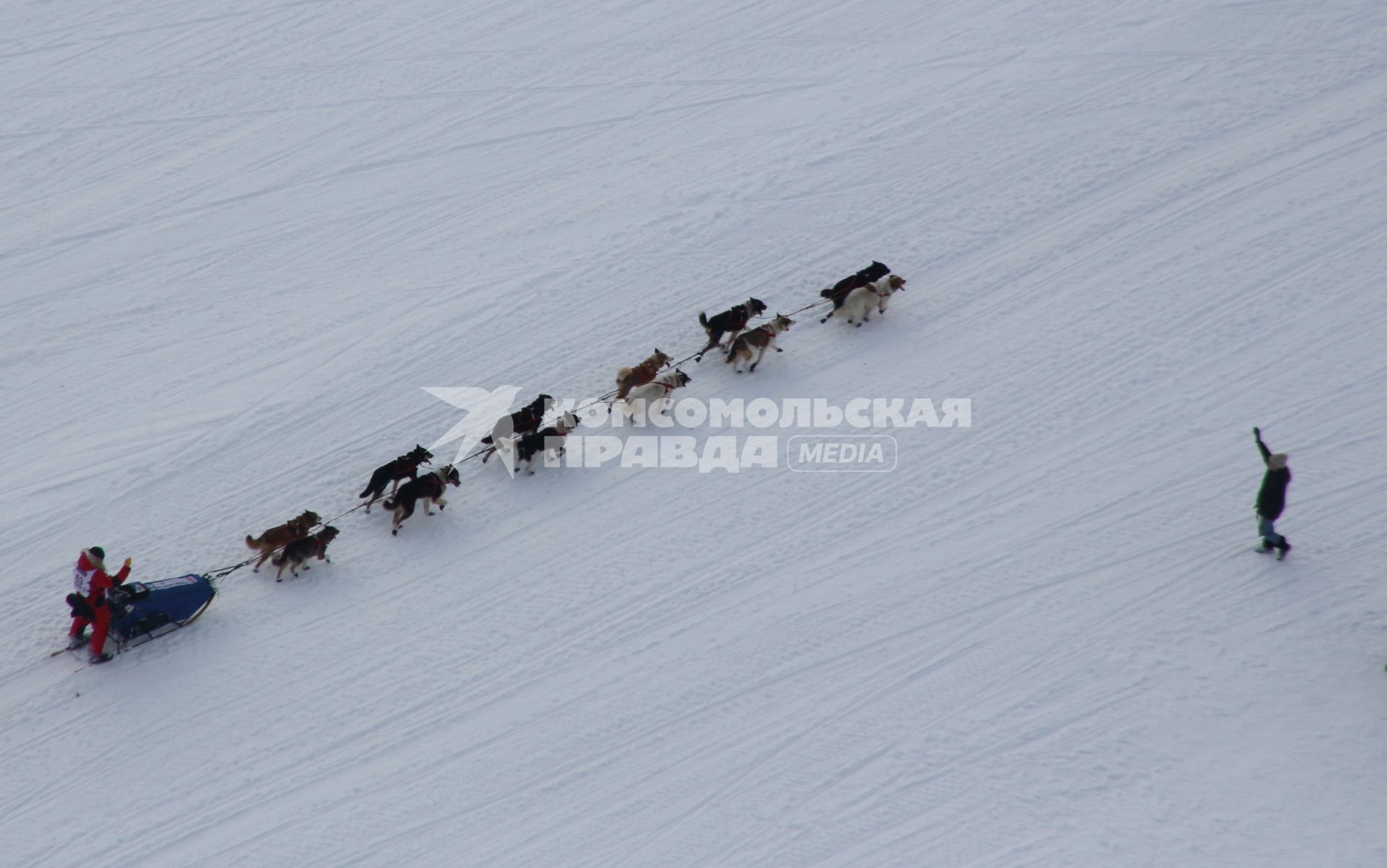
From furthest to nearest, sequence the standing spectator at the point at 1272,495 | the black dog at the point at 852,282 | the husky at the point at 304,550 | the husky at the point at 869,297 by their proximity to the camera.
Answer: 1. the black dog at the point at 852,282
2. the husky at the point at 869,297
3. the husky at the point at 304,550
4. the standing spectator at the point at 1272,495

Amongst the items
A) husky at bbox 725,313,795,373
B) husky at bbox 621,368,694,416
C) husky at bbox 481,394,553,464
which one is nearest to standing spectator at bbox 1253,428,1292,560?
husky at bbox 725,313,795,373

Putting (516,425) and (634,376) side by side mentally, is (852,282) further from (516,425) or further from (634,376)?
(516,425)

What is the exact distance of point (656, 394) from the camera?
9.99 m

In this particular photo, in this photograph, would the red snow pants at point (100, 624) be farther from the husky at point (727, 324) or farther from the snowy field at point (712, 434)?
the husky at point (727, 324)

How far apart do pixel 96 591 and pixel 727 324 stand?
16.4 feet

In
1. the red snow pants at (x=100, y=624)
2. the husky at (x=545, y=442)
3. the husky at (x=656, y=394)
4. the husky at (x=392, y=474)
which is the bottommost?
the red snow pants at (x=100, y=624)

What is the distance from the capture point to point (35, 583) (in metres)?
9.35

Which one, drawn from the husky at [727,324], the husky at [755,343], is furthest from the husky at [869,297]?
the husky at [727,324]

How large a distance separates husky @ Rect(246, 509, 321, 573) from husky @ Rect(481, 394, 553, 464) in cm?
142

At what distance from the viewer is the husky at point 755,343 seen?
10375mm

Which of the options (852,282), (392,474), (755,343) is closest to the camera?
(392,474)

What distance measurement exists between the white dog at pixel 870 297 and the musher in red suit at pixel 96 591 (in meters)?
5.76

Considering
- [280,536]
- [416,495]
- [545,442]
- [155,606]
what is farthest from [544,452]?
[155,606]

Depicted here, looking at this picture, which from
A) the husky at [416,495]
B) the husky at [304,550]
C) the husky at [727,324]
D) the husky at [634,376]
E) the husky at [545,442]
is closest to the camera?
the husky at [304,550]
